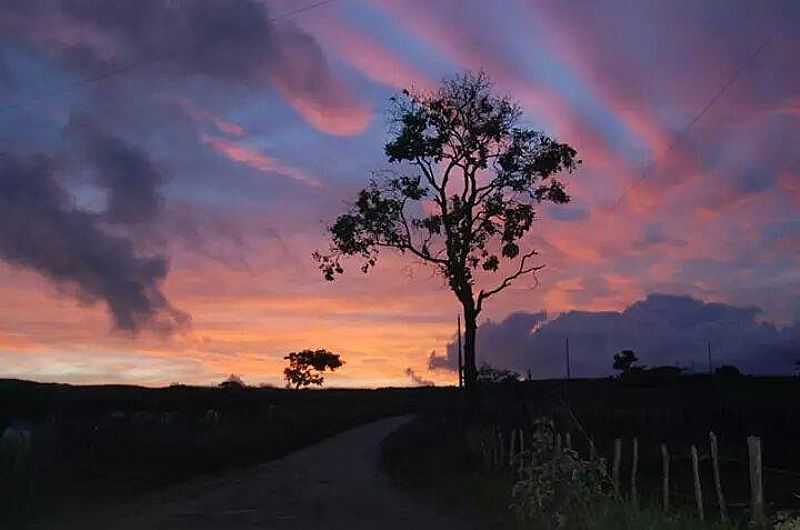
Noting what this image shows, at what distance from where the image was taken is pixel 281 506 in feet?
71.4

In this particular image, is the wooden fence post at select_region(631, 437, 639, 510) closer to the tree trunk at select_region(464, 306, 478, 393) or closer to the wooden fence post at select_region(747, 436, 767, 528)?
the wooden fence post at select_region(747, 436, 767, 528)

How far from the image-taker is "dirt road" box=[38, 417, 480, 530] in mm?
18219

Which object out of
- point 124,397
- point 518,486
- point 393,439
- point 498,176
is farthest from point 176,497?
point 124,397

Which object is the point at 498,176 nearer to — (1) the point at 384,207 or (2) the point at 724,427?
(1) the point at 384,207

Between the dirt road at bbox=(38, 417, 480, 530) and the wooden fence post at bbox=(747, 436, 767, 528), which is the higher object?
the wooden fence post at bbox=(747, 436, 767, 528)

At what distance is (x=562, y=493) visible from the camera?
16.3 m

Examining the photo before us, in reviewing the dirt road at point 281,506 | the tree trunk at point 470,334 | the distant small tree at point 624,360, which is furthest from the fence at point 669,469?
the distant small tree at point 624,360

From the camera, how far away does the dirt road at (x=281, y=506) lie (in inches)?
717

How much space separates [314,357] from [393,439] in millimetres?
97276

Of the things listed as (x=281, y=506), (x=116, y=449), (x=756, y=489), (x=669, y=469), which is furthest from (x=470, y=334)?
(x=756, y=489)

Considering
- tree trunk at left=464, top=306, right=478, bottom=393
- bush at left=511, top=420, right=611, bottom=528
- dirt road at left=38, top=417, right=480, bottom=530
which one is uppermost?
tree trunk at left=464, top=306, right=478, bottom=393

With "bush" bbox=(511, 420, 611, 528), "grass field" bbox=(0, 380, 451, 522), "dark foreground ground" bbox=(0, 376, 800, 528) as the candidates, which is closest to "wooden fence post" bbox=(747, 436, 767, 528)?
"bush" bbox=(511, 420, 611, 528)

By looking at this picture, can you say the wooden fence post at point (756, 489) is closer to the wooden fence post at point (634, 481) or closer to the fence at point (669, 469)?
the fence at point (669, 469)

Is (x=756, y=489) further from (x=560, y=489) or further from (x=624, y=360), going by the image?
(x=624, y=360)
